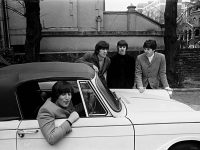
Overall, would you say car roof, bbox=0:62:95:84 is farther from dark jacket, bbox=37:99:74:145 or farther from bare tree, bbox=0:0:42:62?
bare tree, bbox=0:0:42:62

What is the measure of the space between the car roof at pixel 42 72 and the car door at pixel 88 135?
308mm

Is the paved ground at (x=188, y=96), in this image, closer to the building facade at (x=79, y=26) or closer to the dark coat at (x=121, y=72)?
the dark coat at (x=121, y=72)

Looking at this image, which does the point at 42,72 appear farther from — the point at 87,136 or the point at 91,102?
the point at 87,136

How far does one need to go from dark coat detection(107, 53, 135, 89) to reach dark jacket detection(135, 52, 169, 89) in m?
0.15

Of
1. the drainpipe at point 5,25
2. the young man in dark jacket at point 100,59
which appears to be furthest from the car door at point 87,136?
the drainpipe at point 5,25

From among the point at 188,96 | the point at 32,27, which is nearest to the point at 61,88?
the point at 32,27

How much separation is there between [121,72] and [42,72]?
2.01 m

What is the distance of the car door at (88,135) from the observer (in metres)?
2.66

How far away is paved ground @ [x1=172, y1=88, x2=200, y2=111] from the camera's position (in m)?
7.13

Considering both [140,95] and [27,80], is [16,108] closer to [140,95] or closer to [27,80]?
[27,80]

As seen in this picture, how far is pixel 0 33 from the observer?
12203 millimetres

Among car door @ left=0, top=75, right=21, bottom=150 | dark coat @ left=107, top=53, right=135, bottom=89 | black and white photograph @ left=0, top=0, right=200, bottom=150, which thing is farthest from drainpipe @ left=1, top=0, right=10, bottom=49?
car door @ left=0, top=75, right=21, bottom=150

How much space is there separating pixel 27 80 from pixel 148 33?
30.9ft

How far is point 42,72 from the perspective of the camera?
9.79 feet
